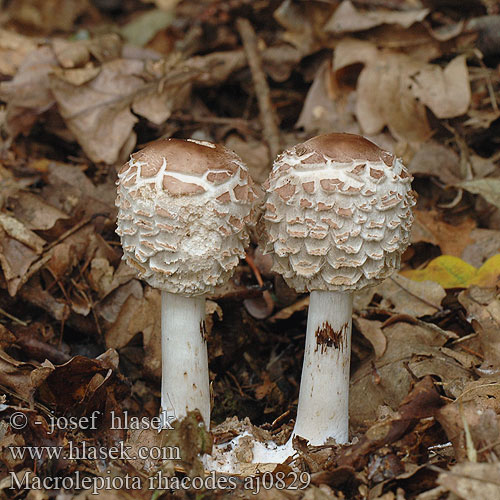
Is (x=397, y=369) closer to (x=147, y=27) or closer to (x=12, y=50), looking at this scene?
(x=12, y=50)

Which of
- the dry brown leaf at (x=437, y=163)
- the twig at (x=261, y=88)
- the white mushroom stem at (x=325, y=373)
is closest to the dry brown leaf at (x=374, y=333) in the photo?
the white mushroom stem at (x=325, y=373)

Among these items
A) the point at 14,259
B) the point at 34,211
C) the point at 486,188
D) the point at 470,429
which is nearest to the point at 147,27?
the point at 34,211

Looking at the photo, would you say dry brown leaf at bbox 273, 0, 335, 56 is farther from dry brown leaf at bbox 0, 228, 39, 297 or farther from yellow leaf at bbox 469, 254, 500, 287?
dry brown leaf at bbox 0, 228, 39, 297

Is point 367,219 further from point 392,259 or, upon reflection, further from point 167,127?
point 167,127

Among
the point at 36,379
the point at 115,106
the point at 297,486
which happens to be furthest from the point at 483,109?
the point at 36,379

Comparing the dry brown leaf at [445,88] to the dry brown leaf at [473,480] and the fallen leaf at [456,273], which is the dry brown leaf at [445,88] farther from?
the dry brown leaf at [473,480]
